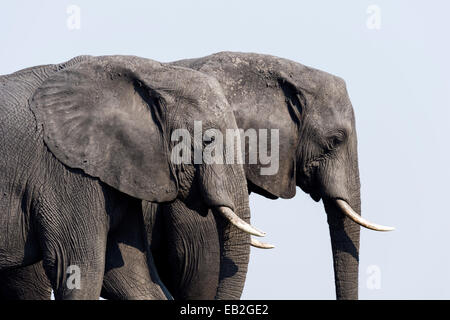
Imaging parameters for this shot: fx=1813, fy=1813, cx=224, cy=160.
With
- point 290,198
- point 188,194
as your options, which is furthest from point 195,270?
point 188,194

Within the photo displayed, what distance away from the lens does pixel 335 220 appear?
1524 centimetres

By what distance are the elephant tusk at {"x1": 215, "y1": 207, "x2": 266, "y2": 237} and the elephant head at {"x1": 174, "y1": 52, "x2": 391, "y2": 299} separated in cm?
273

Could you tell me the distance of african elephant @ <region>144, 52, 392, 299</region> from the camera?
14.9 m

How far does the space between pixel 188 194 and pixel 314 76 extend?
3.13 metres

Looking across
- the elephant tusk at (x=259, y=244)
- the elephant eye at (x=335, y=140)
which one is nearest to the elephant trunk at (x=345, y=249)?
the elephant eye at (x=335, y=140)

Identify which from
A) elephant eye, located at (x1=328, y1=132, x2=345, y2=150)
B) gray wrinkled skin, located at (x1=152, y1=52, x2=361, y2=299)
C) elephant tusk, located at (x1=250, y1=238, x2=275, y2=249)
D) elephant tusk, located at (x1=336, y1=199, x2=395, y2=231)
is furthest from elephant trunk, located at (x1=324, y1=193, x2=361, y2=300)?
elephant tusk, located at (x1=250, y1=238, x2=275, y2=249)

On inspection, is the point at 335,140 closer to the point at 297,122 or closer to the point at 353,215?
the point at 297,122

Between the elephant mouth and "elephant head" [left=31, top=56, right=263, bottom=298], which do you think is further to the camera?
the elephant mouth

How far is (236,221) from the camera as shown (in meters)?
12.1

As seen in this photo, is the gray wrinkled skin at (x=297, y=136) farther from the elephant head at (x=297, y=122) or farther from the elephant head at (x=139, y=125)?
the elephant head at (x=139, y=125)

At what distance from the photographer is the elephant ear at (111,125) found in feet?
40.6

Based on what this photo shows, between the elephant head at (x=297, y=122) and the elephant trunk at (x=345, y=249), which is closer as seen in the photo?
the elephant head at (x=297, y=122)

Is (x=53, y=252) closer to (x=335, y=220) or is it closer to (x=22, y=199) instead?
(x=22, y=199)

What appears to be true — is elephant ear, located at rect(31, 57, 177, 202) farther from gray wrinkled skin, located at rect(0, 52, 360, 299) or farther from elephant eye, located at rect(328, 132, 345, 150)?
elephant eye, located at rect(328, 132, 345, 150)
